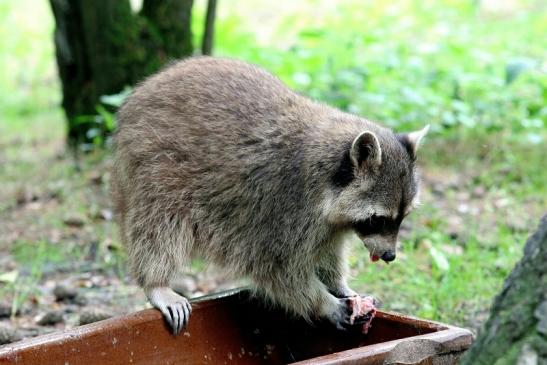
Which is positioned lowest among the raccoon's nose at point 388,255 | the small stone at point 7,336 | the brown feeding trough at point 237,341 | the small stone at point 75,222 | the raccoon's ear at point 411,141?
the small stone at point 75,222

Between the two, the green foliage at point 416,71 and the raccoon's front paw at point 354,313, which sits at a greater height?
the raccoon's front paw at point 354,313

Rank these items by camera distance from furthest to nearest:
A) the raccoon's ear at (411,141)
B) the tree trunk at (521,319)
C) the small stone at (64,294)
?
the small stone at (64,294) → the raccoon's ear at (411,141) → the tree trunk at (521,319)

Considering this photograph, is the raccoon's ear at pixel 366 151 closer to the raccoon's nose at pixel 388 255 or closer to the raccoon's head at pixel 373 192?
the raccoon's head at pixel 373 192

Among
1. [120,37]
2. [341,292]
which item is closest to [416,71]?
[120,37]

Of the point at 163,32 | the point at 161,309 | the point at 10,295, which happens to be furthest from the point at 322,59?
the point at 161,309

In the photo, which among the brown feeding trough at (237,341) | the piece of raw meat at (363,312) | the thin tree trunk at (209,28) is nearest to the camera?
the brown feeding trough at (237,341)

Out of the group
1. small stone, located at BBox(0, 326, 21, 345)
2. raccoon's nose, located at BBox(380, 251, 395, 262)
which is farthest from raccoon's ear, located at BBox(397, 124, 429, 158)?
small stone, located at BBox(0, 326, 21, 345)

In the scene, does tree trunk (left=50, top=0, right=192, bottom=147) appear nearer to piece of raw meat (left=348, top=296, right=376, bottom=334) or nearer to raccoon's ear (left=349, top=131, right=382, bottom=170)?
raccoon's ear (left=349, top=131, right=382, bottom=170)

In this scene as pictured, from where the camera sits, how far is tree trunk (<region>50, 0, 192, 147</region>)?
7.57m

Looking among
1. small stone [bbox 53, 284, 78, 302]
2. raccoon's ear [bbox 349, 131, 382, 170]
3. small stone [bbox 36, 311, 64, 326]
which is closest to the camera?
raccoon's ear [bbox 349, 131, 382, 170]

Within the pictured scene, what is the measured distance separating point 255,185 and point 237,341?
70 cm

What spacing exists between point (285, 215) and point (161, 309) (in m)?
0.68

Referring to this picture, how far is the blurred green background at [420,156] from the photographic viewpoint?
5012 millimetres

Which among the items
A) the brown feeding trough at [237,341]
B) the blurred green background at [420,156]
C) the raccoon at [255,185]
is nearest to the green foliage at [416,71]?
the blurred green background at [420,156]
